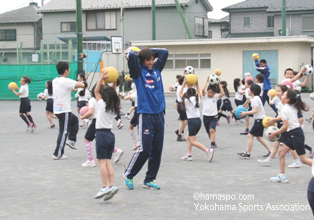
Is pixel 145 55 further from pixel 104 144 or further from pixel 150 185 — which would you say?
pixel 150 185

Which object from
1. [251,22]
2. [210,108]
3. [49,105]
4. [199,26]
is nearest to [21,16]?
[199,26]

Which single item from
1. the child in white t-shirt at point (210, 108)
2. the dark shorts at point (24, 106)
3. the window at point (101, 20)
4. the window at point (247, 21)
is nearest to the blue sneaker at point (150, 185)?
the child in white t-shirt at point (210, 108)

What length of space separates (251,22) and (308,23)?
22.2ft

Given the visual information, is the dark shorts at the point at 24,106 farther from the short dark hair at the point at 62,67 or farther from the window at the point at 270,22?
the window at the point at 270,22

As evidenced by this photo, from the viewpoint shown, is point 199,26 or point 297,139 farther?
point 199,26

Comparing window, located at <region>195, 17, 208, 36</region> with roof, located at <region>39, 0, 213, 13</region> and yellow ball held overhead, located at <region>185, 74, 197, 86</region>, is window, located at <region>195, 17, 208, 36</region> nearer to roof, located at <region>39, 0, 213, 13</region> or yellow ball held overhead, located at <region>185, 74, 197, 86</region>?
roof, located at <region>39, 0, 213, 13</region>

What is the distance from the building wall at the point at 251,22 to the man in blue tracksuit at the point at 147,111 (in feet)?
152

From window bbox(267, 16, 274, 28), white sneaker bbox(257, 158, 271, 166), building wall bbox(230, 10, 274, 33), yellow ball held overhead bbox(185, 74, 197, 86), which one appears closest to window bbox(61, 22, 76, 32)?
building wall bbox(230, 10, 274, 33)

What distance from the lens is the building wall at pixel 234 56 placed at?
109ft

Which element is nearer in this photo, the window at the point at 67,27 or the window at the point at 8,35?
the window at the point at 67,27

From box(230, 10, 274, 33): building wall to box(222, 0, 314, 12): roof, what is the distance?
66 centimetres

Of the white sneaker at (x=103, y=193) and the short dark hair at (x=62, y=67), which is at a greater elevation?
the short dark hair at (x=62, y=67)

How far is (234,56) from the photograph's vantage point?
34656 mm

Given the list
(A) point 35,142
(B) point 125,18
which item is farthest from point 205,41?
(A) point 35,142
